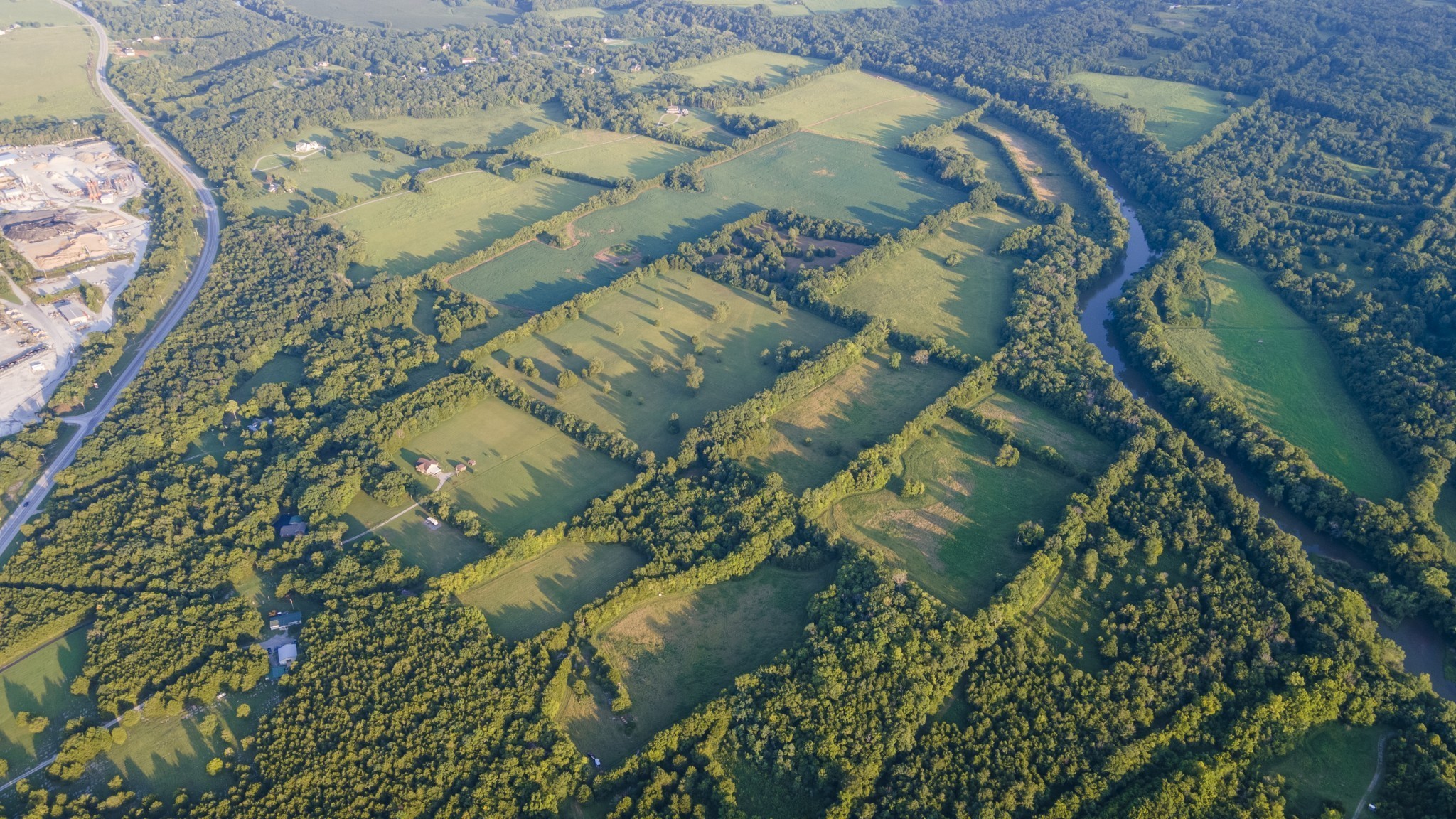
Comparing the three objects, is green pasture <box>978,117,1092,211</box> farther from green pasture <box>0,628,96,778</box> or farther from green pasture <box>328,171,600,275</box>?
green pasture <box>0,628,96,778</box>

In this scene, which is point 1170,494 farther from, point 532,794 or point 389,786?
point 389,786

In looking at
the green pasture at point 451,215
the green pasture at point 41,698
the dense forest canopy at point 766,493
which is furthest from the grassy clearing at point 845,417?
the green pasture at point 451,215

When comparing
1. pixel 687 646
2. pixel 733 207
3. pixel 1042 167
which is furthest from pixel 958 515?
pixel 1042 167

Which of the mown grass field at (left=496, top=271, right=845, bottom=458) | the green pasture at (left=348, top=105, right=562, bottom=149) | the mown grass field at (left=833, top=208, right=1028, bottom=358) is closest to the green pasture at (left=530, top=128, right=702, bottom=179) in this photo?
the green pasture at (left=348, top=105, right=562, bottom=149)

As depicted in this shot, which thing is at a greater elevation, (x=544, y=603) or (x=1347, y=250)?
(x=1347, y=250)

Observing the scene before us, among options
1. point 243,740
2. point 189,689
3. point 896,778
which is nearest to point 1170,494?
point 896,778

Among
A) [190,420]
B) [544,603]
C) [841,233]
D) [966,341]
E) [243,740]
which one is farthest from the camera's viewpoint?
[841,233]

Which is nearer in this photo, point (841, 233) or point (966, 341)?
point (966, 341)

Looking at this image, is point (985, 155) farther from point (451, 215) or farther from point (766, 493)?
point (766, 493)
